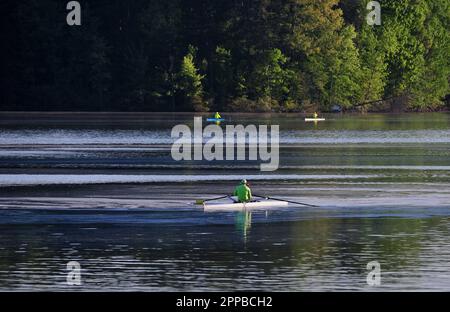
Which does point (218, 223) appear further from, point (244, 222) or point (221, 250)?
point (221, 250)

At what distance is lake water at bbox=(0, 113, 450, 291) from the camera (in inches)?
1029

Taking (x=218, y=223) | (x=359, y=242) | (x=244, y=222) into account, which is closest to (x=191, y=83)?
(x=244, y=222)

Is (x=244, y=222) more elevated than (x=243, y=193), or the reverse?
(x=243, y=193)

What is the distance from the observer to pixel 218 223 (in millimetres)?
35031

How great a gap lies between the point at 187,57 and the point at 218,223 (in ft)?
324

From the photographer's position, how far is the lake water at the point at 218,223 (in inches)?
1029

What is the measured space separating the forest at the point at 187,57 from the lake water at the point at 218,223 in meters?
64.8

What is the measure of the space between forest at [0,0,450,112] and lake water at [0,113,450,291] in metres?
64.8

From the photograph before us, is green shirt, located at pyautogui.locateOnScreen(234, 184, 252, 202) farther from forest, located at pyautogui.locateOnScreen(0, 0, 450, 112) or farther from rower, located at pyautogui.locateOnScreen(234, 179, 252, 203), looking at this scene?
forest, located at pyautogui.locateOnScreen(0, 0, 450, 112)

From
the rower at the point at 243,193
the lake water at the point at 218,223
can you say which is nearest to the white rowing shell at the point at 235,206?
the rower at the point at 243,193

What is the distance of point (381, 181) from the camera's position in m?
49.0

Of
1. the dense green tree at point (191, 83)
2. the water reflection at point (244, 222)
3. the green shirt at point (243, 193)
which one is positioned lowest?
the water reflection at point (244, 222)

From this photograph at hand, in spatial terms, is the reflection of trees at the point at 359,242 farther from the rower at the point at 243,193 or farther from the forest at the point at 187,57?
the forest at the point at 187,57

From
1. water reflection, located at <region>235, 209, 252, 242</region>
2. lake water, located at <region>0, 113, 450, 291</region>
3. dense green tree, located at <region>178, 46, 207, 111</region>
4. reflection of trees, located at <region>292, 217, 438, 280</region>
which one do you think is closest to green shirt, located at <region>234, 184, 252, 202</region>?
water reflection, located at <region>235, 209, 252, 242</region>
